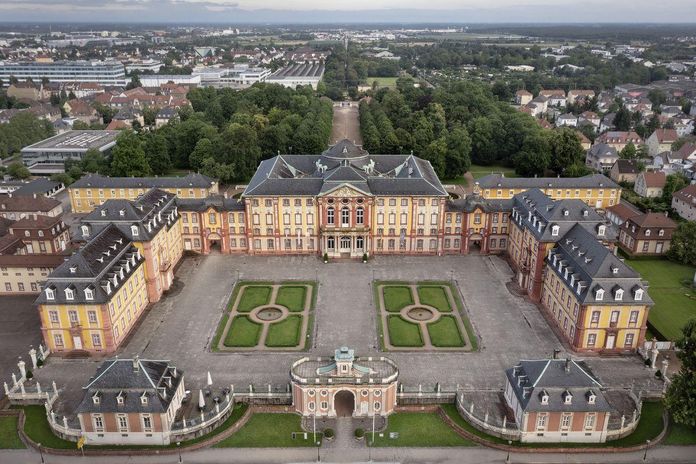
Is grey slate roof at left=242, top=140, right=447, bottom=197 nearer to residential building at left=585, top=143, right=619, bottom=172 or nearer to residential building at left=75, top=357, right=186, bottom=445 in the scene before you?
residential building at left=75, top=357, right=186, bottom=445

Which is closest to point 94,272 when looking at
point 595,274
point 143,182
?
point 143,182

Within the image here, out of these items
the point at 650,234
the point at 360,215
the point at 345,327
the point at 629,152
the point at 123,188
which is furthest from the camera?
the point at 629,152

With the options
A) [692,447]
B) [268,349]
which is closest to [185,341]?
[268,349]

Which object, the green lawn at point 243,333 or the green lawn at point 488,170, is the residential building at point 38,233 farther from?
the green lawn at point 488,170

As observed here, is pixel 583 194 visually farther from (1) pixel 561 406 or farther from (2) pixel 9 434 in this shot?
(2) pixel 9 434

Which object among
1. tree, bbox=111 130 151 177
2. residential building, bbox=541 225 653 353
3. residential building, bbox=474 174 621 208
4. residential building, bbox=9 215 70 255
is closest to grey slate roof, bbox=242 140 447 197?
residential building, bbox=474 174 621 208
